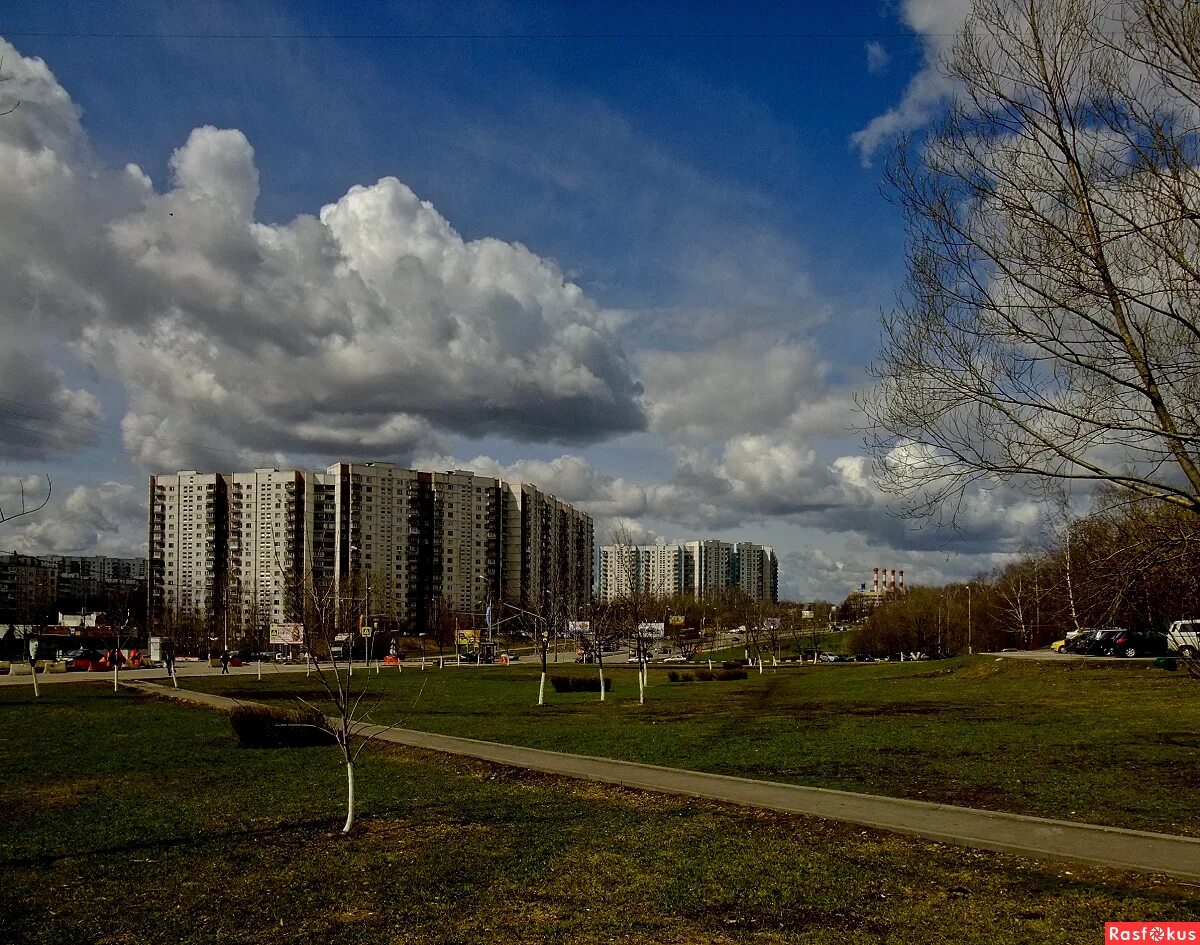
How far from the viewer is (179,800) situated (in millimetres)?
13031

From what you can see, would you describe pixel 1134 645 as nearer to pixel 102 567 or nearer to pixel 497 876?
pixel 497 876

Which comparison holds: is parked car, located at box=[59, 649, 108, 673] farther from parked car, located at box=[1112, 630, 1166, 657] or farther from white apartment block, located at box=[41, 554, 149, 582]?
white apartment block, located at box=[41, 554, 149, 582]

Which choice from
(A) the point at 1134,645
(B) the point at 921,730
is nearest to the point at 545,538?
(A) the point at 1134,645

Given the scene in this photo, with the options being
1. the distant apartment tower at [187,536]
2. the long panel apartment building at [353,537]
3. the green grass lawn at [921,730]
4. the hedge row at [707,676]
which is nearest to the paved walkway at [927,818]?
the green grass lawn at [921,730]

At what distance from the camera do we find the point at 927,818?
10.8 meters

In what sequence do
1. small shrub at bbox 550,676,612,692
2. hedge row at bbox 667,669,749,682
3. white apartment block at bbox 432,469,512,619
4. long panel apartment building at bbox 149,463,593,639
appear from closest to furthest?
1. small shrub at bbox 550,676,612,692
2. hedge row at bbox 667,669,749,682
3. long panel apartment building at bbox 149,463,593,639
4. white apartment block at bbox 432,469,512,619

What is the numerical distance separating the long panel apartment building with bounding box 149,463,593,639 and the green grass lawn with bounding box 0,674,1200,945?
80.7m

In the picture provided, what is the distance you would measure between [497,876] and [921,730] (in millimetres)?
14466

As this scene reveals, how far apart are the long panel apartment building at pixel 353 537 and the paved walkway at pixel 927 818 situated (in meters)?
78.5

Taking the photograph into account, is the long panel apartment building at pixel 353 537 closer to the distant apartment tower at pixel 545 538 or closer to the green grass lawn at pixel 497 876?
the distant apartment tower at pixel 545 538

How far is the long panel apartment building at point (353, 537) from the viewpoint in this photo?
100625 millimetres

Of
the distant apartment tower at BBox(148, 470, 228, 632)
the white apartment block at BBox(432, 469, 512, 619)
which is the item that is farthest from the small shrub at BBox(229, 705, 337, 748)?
the white apartment block at BBox(432, 469, 512, 619)

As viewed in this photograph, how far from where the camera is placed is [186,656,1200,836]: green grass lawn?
12.9m

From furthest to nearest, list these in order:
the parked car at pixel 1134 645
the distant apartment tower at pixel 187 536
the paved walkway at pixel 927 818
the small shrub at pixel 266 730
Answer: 1. the distant apartment tower at pixel 187 536
2. the parked car at pixel 1134 645
3. the small shrub at pixel 266 730
4. the paved walkway at pixel 927 818
